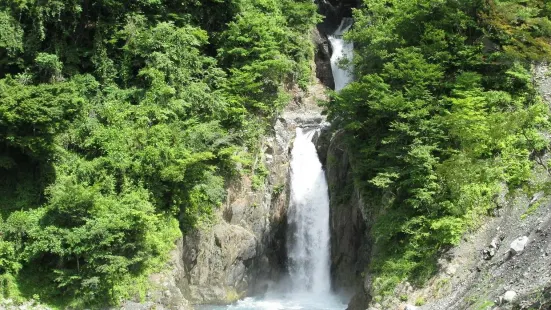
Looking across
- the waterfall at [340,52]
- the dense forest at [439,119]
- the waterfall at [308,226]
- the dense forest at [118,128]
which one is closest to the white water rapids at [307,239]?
the waterfall at [308,226]

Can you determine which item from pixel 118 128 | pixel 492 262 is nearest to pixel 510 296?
pixel 492 262

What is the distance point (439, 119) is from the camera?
70.7ft

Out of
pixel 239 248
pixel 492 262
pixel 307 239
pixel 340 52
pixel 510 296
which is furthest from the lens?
pixel 340 52

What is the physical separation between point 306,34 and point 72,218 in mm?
22044

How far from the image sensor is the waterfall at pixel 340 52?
4184cm

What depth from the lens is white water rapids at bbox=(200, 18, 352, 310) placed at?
27247 millimetres

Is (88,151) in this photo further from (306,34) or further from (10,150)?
(306,34)

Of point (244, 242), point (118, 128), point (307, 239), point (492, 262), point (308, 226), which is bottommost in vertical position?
point (492, 262)

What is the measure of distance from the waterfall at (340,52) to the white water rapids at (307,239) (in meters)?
11.0

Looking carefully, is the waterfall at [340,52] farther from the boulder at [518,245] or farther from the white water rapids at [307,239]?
the boulder at [518,245]

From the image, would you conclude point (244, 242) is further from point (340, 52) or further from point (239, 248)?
point (340, 52)

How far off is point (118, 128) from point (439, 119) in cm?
1290

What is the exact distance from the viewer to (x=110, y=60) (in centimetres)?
2569

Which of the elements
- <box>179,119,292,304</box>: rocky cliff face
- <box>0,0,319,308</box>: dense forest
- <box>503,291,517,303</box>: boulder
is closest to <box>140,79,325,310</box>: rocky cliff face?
<box>179,119,292,304</box>: rocky cliff face
